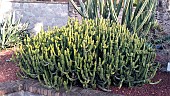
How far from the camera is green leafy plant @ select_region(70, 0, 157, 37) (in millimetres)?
5109

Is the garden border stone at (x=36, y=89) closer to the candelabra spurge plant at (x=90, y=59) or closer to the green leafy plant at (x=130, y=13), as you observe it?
the candelabra spurge plant at (x=90, y=59)

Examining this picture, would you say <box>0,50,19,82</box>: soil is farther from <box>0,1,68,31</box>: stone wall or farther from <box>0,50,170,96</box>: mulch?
<box>0,1,68,31</box>: stone wall

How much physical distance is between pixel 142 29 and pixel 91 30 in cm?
117

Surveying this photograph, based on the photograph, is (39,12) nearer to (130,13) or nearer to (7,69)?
(7,69)

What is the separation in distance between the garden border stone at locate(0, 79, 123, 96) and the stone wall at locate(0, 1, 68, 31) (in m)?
4.04

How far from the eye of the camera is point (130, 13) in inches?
207

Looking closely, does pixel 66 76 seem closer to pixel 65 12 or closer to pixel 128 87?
pixel 128 87

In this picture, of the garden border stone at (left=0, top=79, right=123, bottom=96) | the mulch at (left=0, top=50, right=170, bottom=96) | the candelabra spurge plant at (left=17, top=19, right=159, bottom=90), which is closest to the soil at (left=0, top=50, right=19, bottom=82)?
the mulch at (left=0, top=50, right=170, bottom=96)

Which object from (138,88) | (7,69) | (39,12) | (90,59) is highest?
(39,12)

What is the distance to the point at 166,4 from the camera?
7.22 metres

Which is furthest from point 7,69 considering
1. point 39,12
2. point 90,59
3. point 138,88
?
point 39,12

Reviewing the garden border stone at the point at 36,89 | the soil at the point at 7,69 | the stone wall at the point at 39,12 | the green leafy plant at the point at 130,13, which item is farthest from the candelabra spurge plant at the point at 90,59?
the stone wall at the point at 39,12

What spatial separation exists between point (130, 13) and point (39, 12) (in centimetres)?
391

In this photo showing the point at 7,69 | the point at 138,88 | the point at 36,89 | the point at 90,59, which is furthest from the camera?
the point at 7,69
